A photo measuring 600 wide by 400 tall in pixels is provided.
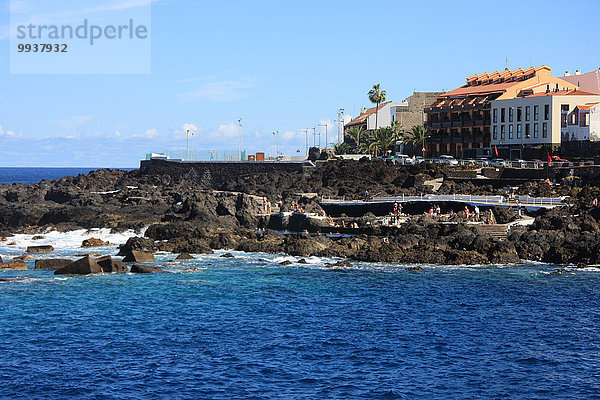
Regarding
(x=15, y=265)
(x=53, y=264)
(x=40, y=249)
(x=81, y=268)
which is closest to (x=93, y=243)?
(x=40, y=249)

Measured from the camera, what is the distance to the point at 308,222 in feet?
245

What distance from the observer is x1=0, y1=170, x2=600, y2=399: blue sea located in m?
29.4

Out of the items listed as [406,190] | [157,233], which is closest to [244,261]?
[157,233]

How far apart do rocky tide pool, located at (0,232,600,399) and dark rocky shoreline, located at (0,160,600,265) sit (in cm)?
352

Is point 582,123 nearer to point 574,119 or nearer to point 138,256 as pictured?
point 574,119

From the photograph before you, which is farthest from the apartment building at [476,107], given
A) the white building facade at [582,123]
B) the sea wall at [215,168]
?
the sea wall at [215,168]

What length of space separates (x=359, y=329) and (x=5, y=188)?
308ft

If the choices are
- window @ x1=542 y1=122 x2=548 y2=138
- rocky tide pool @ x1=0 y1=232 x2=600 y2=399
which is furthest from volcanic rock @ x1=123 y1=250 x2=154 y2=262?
window @ x1=542 y1=122 x2=548 y2=138

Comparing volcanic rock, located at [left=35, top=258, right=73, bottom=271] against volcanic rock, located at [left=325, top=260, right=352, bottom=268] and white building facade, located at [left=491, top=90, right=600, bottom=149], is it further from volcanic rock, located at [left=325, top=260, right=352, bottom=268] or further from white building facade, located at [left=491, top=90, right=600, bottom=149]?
white building facade, located at [left=491, top=90, right=600, bottom=149]

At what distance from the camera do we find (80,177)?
5281 inches

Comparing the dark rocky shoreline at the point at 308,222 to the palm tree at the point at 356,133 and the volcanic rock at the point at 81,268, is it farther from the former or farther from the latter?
the palm tree at the point at 356,133

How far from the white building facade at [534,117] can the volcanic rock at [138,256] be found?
70234 mm

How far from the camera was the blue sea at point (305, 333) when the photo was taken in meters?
29.4

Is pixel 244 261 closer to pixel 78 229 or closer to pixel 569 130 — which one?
pixel 78 229
